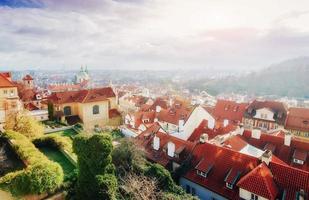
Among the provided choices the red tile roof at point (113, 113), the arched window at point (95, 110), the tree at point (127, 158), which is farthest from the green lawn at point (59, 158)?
the red tile roof at point (113, 113)

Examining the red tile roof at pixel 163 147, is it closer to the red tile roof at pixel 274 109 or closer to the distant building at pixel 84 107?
the distant building at pixel 84 107

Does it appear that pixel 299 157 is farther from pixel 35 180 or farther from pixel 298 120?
pixel 35 180

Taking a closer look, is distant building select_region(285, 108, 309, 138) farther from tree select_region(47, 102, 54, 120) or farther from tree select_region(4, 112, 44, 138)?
tree select_region(47, 102, 54, 120)

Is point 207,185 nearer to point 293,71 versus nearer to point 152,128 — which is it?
point 152,128

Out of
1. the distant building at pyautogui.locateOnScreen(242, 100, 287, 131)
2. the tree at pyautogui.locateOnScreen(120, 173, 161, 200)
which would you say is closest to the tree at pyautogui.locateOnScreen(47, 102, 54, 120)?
the tree at pyautogui.locateOnScreen(120, 173, 161, 200)

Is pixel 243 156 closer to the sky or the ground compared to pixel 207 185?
closer to the sky

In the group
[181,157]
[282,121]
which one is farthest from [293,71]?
[181,157]

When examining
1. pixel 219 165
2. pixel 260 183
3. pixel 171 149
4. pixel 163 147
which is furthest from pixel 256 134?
pixel 260 183
